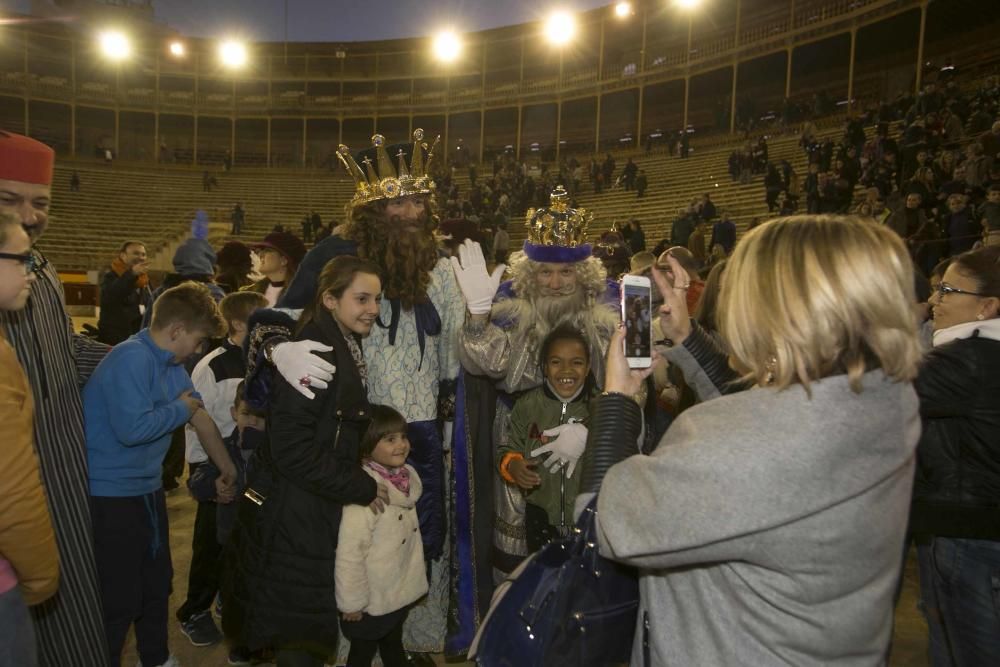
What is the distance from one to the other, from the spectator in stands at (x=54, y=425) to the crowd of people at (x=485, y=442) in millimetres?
11

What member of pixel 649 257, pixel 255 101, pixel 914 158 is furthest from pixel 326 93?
pixel 649 257

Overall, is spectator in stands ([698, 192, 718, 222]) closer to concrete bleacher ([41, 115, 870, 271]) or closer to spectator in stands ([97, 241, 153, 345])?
concrete bleacher ([41, 115, 870, 271])

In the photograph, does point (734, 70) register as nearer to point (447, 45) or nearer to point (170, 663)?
point (447, 45)

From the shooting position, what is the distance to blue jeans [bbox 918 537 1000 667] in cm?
229

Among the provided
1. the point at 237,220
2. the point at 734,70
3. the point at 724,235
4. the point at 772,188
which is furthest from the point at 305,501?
the point at 734,70

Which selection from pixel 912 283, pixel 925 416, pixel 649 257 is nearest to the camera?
pixel 912 283

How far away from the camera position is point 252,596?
2.43 meters

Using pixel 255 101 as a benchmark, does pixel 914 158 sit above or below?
below

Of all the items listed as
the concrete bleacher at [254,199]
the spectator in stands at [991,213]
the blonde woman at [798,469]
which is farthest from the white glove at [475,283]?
the concrete bleacher at [254,199]

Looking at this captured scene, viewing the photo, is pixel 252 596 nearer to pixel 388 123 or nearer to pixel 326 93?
pixel 388 123

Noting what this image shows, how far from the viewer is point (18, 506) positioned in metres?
1.60

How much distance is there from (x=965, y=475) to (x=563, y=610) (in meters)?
1.68

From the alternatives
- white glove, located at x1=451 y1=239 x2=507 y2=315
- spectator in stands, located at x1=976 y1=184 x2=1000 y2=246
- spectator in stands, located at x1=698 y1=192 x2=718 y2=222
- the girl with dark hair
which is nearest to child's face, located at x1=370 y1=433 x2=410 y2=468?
the girl with dark hair

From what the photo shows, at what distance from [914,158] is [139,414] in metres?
13.3
